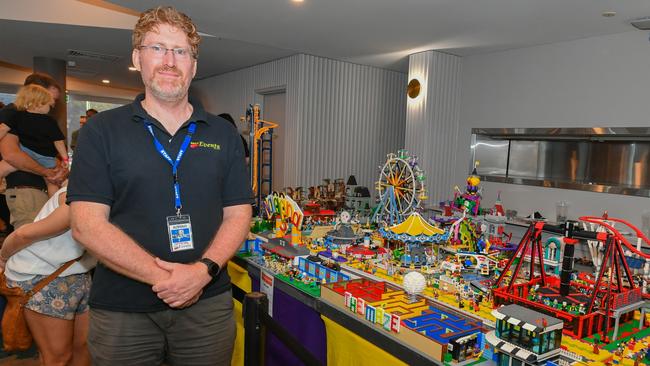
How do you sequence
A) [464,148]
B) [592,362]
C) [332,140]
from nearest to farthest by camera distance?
[592,362]
[464,148]
[332,140]

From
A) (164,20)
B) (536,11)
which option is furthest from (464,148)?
(164,20)

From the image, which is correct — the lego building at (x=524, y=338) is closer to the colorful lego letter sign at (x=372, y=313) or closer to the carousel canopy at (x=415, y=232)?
the colorful lego letter sign at (x=372, y=313)

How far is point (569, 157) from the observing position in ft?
18.0

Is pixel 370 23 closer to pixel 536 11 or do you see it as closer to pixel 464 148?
pixel 536 11

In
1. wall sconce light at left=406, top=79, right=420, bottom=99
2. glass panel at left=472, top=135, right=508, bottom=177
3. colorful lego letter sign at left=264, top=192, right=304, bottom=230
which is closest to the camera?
colorful lego letter sign at left=264, top=192, right=304, bottom=230

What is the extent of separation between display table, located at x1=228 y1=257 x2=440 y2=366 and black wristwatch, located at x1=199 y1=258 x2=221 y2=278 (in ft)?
2.60

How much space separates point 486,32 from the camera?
16.3 feet

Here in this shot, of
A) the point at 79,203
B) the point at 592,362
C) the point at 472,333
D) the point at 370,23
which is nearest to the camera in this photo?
the point at 79,203

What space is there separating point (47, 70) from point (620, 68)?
9.06 metres

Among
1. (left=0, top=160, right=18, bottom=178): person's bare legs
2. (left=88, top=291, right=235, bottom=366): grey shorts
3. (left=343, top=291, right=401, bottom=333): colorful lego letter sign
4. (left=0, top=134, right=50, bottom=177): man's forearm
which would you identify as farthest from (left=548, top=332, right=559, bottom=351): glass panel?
(left=0, top=160, right=18, bottom=178): person's bare legs

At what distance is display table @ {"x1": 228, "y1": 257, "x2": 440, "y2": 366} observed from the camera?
1.84 meters

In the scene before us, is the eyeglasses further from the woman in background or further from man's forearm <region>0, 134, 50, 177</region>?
man's forearm <region>0, 134, 50, 177</region>

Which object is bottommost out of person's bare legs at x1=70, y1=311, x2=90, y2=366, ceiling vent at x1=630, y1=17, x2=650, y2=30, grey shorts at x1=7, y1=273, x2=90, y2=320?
person's bare legs at x1=70, y1=311, x2=90, y2=366

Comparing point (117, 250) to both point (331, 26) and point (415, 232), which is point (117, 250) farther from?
point (331, 26)
